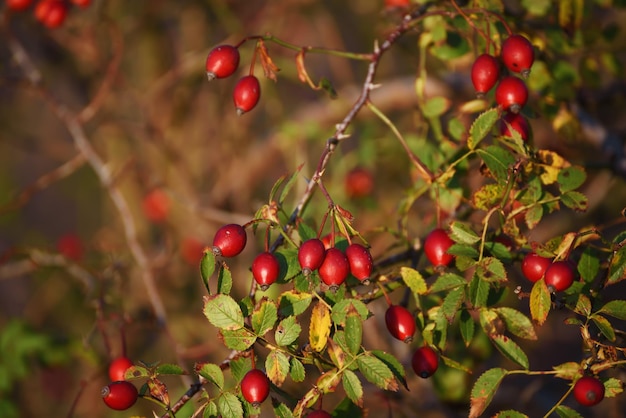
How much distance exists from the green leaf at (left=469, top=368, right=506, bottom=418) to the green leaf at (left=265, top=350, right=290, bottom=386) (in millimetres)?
282

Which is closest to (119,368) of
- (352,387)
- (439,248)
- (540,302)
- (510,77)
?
(352,387)

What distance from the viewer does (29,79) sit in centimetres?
194

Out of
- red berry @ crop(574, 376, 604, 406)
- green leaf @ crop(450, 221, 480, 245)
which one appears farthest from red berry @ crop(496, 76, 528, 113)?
red berry @ crop(574, 376, 604, 406)

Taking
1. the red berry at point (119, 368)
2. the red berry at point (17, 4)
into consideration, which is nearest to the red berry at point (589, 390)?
the red berry at point (119, 368)

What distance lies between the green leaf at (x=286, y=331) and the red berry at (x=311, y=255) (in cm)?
7

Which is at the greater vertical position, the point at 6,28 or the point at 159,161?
the point at 6,28

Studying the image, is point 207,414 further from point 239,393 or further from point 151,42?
point 151,42

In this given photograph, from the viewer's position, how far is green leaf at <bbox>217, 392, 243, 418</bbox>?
2.93ft

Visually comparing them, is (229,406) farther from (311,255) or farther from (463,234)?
(463,234)

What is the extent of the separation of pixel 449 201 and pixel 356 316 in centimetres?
45

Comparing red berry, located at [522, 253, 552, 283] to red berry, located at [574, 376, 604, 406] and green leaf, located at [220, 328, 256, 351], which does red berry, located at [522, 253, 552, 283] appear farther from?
green leaf, located at [220, 328, 256, 351]

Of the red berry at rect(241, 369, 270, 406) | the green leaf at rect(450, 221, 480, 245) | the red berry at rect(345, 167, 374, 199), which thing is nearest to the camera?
the red berry at rect(241, 369, 270, 406)

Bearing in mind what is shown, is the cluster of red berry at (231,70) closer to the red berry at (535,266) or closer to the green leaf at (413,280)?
the green leaf at (413,280)

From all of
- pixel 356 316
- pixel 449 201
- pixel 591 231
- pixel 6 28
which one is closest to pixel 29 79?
pixel 6 28
